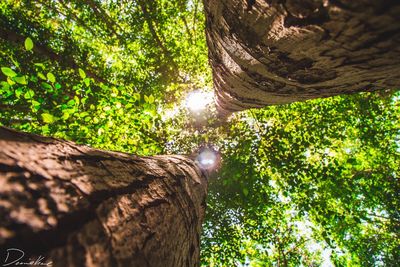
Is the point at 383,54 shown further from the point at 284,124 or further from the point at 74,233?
the point at 284,124

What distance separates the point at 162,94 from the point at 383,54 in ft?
32.9

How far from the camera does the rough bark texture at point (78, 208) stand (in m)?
0.66

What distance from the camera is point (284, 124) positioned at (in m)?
8.73

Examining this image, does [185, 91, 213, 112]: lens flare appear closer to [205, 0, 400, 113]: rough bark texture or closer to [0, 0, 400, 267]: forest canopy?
[0, 0, 400, 267]: forest canopy

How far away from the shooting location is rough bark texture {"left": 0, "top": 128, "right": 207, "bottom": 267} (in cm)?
66

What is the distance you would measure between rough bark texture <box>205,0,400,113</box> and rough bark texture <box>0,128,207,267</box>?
1.22 metres

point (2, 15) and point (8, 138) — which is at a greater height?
point (2, 15)

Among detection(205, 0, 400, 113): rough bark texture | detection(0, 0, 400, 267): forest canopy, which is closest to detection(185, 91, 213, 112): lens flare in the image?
detection(0, 0, 400, 267): forest canopy

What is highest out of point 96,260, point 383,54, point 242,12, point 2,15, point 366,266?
point 2,15

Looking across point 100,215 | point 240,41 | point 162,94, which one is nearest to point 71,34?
point 162,94

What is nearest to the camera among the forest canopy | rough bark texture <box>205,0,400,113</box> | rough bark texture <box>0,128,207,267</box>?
rough bark texture <box>0,128,207,267</box>

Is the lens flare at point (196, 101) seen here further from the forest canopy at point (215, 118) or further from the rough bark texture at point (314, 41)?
the rough bark texture at point (314, 41)

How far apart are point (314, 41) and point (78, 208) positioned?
1.35m

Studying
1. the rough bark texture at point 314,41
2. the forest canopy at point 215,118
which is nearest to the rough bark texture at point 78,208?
the rough bark texture at point 314,41
